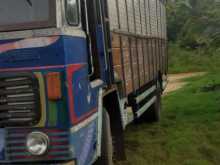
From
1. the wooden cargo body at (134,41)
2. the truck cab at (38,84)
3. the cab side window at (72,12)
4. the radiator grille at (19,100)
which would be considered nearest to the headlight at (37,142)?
the truck cab at (38,84)

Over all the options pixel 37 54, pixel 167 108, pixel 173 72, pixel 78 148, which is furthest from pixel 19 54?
pixel 173 72

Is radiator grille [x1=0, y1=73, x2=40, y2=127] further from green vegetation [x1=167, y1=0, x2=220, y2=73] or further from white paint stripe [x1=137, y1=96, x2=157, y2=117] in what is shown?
green vegetation [x1=167, y1=0, x2=220, y2=73]

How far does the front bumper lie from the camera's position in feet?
13.9

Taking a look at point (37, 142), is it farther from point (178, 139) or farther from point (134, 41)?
→ point (178, 139)

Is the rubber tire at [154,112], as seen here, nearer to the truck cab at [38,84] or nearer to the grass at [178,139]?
the grass at [178,139]

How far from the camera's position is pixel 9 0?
4.38 m

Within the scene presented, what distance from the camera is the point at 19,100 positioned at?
4.22 metres

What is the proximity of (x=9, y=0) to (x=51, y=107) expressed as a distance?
978 mm

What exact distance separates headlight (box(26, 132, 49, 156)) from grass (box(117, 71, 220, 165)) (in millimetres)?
3028

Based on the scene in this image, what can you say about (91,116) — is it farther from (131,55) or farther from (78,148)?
(131,55)

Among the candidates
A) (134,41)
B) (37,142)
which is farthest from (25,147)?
(134,41)

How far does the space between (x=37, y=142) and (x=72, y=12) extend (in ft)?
3.80

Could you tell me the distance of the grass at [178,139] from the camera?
7327 mm

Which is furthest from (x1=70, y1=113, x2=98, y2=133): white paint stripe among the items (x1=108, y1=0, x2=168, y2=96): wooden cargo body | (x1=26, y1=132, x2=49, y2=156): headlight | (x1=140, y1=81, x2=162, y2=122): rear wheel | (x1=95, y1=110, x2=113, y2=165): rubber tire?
(x1=140, y1=81, x2=162, y2=122): rear wheel
